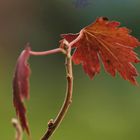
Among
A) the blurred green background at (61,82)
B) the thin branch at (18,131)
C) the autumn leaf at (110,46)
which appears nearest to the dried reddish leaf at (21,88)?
the thin branch at (18,131)

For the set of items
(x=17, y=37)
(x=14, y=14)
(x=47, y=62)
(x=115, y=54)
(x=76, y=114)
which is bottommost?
(x=115, y=54)

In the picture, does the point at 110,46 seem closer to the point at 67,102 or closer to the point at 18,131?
the point at 67,102

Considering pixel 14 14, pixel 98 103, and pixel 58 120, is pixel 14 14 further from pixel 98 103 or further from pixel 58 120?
pixel 58 120

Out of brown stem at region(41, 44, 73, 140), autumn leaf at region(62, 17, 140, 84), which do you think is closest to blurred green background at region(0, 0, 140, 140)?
autumn leaf at region(62, 17, 140, 84)

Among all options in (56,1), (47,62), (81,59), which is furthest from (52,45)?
(81,59)

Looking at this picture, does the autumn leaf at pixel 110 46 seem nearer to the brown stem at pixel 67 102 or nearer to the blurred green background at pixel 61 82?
the brown stem at pixel 67 102

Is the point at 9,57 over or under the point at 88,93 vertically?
over
